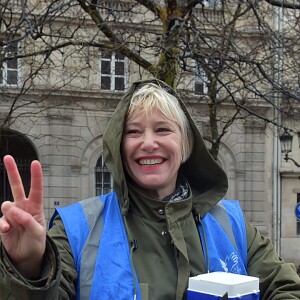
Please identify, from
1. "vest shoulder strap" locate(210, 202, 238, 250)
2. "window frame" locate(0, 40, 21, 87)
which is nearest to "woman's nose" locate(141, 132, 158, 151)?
"vest shoulder strap" locate(210, 202, 238, 250)

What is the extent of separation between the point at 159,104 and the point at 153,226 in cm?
46

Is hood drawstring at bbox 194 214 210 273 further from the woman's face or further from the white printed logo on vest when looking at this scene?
the woman's face

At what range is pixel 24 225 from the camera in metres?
1.38

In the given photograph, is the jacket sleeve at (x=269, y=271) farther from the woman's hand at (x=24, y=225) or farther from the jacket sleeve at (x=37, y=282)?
the woman's hand at (x=24, y=225)

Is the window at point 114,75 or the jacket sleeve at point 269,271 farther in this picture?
the window at point 114,75

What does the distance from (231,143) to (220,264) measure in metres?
15.6

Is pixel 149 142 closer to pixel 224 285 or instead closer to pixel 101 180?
pixel 224 285

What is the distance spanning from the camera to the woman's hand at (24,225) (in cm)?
137

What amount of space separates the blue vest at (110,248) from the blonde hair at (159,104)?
1.16 feet

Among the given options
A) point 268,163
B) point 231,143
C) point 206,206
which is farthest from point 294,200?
point 206,206

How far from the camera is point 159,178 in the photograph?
6.10ft

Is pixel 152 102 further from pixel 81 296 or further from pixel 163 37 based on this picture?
pixel 163 37

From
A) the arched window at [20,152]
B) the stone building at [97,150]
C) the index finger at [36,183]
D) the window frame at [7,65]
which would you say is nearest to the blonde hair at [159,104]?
the index finger at [36,183]

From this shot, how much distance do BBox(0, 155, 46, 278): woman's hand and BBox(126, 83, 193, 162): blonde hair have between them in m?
0.60
